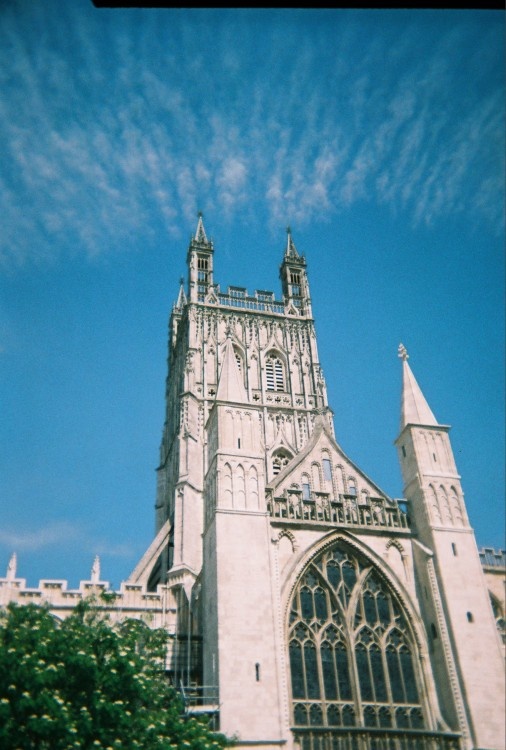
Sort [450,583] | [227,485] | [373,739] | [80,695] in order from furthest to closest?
[227,485] → [450,583] → [373,739] → [80,695]

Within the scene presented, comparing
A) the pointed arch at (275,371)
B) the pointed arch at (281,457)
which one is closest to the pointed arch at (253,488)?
the pointed arch at (281,457)

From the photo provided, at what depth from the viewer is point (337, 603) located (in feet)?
74.9

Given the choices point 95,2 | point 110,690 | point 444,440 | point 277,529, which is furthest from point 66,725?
point 444,440

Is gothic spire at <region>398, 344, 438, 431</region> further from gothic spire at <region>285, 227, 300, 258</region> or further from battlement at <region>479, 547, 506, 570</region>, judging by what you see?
gothic spire at <region>285, 227, 300, 258</region>

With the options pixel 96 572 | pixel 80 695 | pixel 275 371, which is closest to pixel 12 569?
pixel 96 572

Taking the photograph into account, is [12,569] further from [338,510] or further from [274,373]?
[274,373]

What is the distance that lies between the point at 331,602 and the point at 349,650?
164 centimetres

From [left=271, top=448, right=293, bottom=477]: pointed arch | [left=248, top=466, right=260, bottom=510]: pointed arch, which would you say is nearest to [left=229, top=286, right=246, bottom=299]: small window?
[left=271, top=448, right=293, bottom=477]: pointed arch

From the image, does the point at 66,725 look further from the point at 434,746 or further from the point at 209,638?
the point at 434,746

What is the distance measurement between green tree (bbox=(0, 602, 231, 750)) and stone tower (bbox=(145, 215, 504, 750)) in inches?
115

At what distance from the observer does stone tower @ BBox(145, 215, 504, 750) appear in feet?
66.9

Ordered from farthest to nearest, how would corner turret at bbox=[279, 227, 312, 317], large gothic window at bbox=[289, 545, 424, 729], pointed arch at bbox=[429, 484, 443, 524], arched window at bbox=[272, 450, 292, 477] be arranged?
corner turret at bbox=[279, 227, 312, 317]
arched window at bbox=[272, 450, 292, 477]
pointed arch at bbox=[429, 484, 443, 524]
large gothic window at bbox=[289, 545, 424, 729]

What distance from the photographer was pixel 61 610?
2592cm

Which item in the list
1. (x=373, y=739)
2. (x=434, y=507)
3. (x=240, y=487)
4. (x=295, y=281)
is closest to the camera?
(x=373, y=739)
